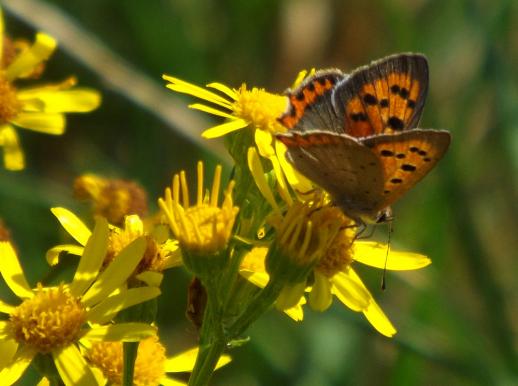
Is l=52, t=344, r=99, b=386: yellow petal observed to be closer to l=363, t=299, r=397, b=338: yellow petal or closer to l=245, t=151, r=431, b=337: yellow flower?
l=245, t=151, r=431, b=337: yellow flower

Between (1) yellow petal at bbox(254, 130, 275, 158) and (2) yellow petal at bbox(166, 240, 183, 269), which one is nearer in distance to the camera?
(2) yellow petal at bbox(166, 240, 183, 269)

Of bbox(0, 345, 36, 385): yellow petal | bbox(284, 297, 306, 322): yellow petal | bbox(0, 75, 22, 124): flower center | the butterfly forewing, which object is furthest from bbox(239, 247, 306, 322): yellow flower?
bbox(0, 75, 22, 124): flower center

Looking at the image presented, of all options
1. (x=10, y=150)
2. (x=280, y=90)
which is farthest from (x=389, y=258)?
(x=280, y=90)

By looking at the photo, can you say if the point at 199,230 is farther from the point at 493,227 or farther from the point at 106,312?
the point at 493,227

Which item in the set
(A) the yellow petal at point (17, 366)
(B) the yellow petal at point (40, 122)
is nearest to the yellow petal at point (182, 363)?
(A) the yellow petal at point (17, 366)

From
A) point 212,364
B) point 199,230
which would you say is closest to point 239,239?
point 199,230

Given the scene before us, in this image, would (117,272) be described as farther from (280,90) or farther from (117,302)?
(280,90)

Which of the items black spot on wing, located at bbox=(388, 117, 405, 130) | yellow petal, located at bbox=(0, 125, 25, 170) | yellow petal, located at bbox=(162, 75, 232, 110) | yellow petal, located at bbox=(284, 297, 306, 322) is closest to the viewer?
yellow petal, located at bbox=(284, 297, 306, 322)
